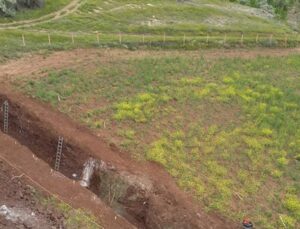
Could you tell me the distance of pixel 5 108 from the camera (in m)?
37.5

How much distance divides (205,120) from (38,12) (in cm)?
2659

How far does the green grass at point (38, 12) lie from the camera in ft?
180

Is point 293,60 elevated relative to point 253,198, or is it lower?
elevated

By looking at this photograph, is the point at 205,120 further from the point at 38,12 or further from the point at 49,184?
the point at 38,12

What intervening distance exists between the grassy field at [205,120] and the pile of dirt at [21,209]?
803 centimetres

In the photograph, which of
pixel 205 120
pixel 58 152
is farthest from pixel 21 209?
pixel 205 120

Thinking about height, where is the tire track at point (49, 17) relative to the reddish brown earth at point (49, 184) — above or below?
above

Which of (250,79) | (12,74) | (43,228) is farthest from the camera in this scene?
(250,79)

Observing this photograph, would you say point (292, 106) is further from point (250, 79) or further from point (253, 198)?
point (253, 198)

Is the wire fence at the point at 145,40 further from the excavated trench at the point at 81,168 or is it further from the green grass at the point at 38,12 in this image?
the excavated trench at the point at 81,168

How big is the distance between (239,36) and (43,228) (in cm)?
4086

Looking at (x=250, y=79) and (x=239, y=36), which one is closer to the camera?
(x=250, y=79)

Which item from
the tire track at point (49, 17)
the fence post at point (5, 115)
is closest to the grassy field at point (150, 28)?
the tire track at point (49, 17)

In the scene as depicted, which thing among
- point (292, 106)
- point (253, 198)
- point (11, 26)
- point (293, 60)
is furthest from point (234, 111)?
point (11, 26)
